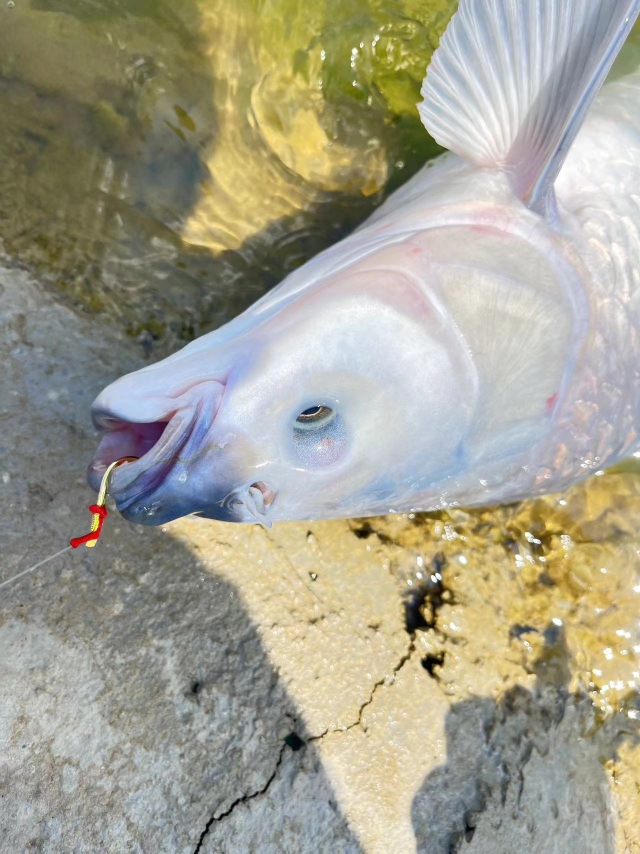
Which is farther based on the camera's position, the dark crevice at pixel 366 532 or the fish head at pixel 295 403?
the dark crevice at pixel 366 532

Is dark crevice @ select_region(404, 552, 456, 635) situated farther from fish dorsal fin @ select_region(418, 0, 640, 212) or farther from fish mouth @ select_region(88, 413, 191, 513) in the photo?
fish dorsal fin @ select_region(418, 0, 640, 212)

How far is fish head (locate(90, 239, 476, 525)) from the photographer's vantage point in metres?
1.87

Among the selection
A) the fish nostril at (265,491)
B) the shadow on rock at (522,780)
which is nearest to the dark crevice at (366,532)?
the shadow on rock at (522,780)

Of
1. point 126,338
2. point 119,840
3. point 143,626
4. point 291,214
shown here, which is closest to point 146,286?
point 126,338

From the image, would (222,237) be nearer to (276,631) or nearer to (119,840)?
(276,631)

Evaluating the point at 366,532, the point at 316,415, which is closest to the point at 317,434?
the point at 316,415

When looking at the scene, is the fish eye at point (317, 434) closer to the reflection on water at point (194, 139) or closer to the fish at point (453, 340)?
the fish at point (453, 340)

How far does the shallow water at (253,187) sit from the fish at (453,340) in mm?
663

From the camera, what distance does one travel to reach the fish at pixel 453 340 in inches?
74.6

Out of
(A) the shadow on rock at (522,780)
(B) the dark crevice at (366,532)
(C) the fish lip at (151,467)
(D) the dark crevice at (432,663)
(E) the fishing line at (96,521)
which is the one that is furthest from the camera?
(B) the dark crevice at (366,532)

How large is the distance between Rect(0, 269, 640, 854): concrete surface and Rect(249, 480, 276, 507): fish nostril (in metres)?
0.77

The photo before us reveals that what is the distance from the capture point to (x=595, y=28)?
1.95 meters

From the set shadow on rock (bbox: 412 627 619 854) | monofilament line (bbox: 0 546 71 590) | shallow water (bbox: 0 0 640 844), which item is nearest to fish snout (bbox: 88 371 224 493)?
monofilament line (bbox: 0 546 71 590)

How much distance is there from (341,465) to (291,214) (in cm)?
162
